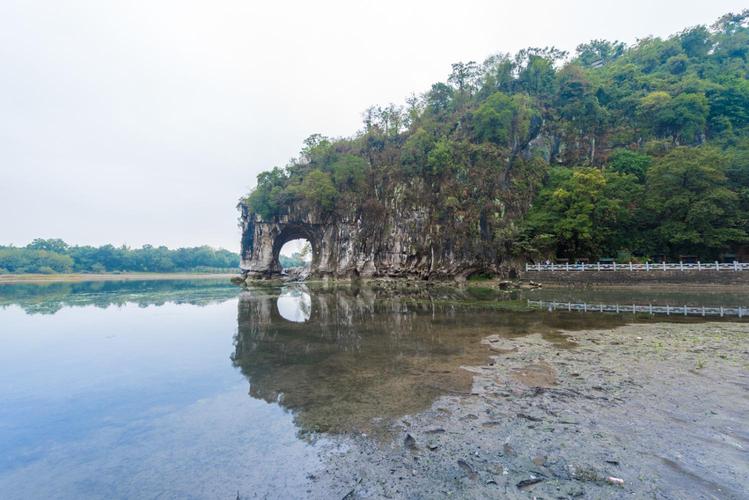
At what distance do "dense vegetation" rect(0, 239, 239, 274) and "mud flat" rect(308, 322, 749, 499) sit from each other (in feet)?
332

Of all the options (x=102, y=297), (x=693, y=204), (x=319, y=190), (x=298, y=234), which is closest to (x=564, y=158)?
(x=693, y=204)

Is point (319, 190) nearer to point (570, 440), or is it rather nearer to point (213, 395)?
point (213, 395)

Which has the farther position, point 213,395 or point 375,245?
point 375,245

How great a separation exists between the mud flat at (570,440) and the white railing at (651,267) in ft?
71.3

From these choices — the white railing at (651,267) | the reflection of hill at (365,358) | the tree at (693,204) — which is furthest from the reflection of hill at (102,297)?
the tree at (693,204)

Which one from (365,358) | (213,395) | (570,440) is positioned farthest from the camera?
(365,358)

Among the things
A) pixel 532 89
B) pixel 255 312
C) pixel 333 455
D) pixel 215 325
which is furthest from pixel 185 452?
pixel 532 89

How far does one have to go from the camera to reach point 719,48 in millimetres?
47969

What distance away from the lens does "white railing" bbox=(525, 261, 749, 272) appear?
22.0m

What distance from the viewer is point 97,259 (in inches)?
3369

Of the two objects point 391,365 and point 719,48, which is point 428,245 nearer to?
point 391,365

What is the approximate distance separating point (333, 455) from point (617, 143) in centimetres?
4537

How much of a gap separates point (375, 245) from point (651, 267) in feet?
87.3

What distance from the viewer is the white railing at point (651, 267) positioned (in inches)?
867
